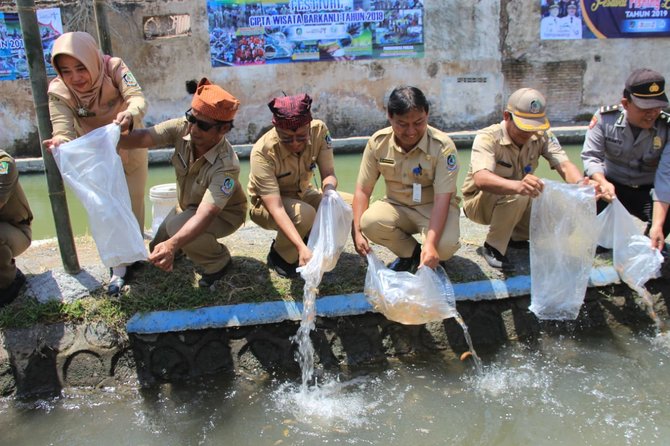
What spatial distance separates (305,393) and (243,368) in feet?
1.38

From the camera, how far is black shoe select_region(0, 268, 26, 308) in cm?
328

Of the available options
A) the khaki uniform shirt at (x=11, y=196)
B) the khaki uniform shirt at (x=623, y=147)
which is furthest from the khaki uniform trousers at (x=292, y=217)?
the khaki uniform shirt at (x=623, y=147)

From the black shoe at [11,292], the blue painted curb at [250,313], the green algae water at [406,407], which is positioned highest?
the black shoe at [11,292]

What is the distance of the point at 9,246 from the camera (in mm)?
3268

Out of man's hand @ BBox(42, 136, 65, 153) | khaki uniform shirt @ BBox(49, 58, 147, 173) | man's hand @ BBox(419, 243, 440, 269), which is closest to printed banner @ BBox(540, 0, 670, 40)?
man's hand @ BBox(419, 243, 440, 269)

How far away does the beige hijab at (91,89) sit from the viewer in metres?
3.03

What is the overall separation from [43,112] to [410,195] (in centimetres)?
222

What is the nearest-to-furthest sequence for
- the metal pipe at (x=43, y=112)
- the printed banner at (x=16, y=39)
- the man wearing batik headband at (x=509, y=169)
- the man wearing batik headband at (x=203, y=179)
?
the man wearing batik headband at (x=203, y=179)
the metal pipe at (x=43, y=112)
the man wearing batik headband at (x=509, y=169)
the printed banner at (x=16, y=39)

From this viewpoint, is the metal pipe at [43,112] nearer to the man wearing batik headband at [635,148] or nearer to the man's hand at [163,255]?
the man's hand at [163,255]

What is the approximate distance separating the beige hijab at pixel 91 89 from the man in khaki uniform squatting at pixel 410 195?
1.56 metres

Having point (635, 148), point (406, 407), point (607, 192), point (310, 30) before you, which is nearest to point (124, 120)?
point (406, 407)

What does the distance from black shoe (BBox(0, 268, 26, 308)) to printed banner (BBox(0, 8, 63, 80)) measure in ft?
33.9

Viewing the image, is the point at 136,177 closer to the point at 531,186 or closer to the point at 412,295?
the point at 412,295

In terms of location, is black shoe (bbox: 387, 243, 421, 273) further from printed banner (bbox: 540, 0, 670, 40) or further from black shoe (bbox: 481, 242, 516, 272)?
printed banner (bbox: 540, 0, 670, 40)
